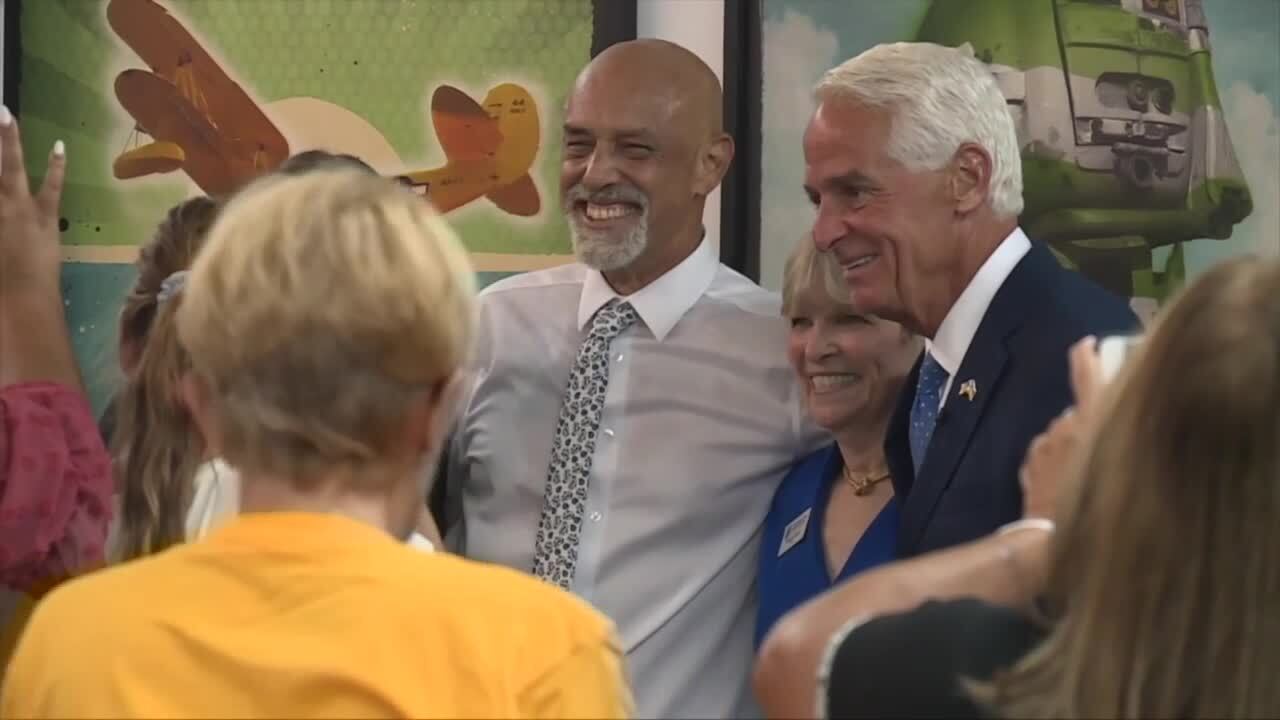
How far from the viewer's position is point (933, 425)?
1.99 m

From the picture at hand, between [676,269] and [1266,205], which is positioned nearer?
[676,269]

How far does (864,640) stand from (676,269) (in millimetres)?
1386

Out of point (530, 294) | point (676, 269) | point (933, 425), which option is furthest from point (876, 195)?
point (530, 294)

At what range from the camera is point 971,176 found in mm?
2021

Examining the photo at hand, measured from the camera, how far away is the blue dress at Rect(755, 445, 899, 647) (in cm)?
206

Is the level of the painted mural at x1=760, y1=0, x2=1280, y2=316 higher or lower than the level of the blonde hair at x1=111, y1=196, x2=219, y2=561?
higher

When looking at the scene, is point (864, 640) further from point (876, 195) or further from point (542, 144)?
point (542, 144)

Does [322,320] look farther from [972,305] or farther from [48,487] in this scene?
[972,305]

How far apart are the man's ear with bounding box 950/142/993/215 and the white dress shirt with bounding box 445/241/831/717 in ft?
1.49

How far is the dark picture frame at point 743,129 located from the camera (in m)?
2.71

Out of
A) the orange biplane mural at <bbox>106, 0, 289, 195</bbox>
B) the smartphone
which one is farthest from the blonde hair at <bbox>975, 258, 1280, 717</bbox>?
the orange biplane mural at <bbox>106, 0, 289, 195</bbox>

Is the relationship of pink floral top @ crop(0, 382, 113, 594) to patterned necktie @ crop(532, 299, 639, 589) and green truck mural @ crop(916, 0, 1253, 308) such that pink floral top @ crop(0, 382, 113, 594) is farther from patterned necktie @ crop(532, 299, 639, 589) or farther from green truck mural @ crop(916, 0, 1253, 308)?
green truck mural @ crop(916, 0, 1253, 308)

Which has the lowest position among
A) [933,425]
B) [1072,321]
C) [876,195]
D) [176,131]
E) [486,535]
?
[486,535]

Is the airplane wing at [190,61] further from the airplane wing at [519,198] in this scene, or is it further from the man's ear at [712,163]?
the man's ear at [712,163]
